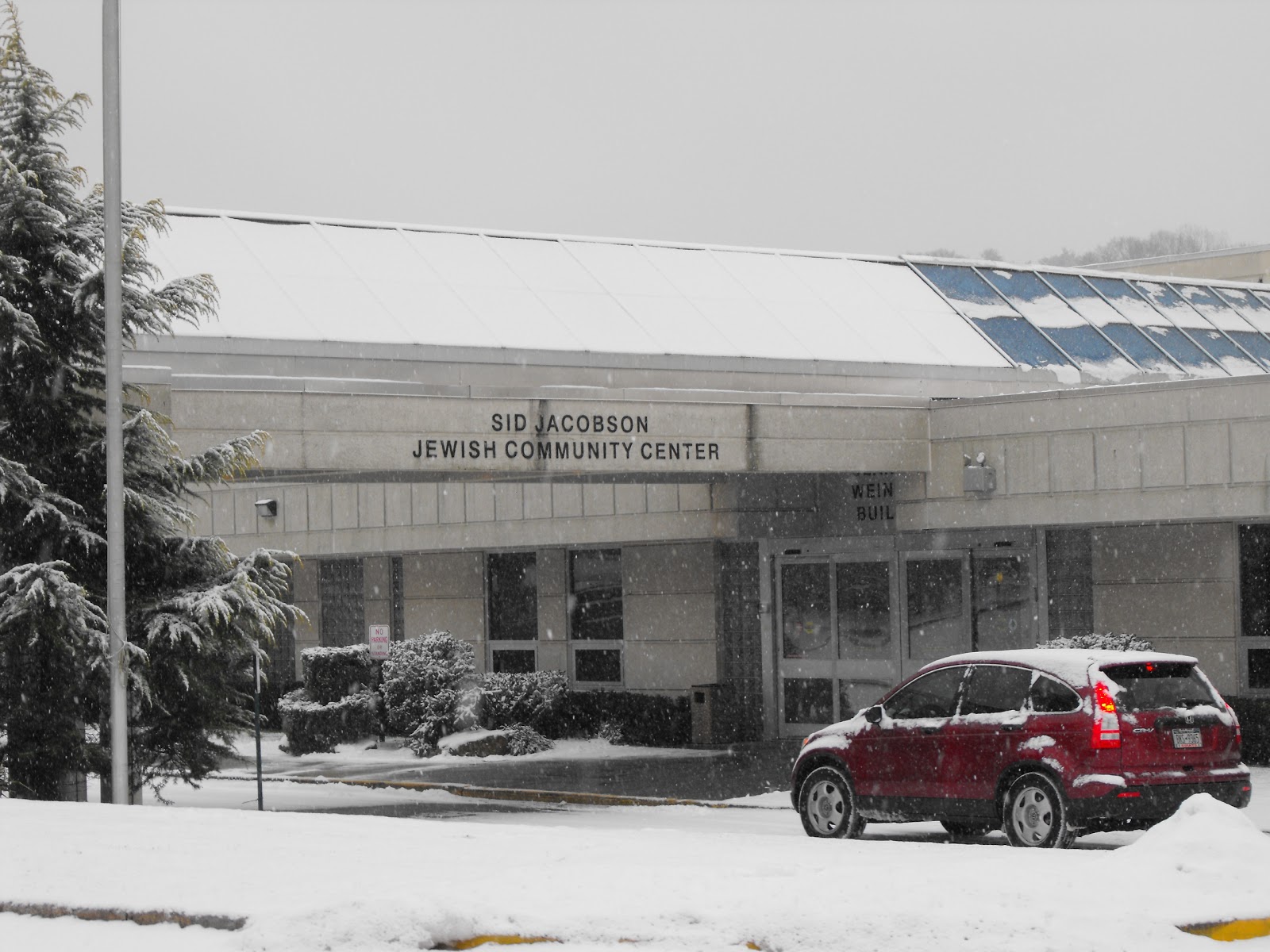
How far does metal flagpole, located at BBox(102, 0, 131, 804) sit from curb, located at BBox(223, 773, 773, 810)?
6.21 metres

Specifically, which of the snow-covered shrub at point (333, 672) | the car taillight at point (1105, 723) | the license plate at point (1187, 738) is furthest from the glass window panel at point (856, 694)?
the car taillight at point (1105, 723)

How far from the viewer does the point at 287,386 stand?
18359 mm

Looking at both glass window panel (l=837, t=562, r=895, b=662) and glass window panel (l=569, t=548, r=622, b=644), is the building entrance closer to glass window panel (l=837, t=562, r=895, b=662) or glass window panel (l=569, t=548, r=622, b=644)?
glass window panel (l=837, t=562, r=895, b=662)

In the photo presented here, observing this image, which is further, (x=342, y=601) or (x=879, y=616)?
(x=342, y=601)

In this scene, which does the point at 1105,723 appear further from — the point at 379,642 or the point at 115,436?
the point at 379,642

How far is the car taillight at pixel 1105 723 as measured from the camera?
12891 millimetres

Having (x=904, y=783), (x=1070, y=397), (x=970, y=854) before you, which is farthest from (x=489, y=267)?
(x=970, y=854)

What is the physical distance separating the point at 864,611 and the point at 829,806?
1082 cm

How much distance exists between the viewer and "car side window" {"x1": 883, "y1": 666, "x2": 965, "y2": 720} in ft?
→ 47.0

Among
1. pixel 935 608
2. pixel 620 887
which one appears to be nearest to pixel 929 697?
pixel 620 887

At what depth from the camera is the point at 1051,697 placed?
13.4m

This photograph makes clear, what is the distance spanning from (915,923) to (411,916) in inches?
91.4

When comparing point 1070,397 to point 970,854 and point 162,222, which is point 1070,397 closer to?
point 162,222

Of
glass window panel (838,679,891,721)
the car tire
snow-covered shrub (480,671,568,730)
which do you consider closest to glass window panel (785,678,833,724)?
glass window panel (838,679,891,721)
